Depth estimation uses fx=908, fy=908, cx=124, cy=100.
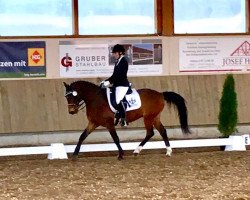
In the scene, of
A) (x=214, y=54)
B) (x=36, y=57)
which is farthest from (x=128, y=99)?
(x=214, y=54)

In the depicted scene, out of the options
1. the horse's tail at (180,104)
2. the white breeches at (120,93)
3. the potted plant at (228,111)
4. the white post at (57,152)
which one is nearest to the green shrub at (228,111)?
the potted plant at (228,111)

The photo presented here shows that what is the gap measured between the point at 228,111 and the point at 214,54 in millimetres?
3516

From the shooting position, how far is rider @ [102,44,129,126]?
13.9 m

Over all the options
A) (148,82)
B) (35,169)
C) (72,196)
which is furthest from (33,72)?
(72,196)

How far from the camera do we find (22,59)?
1783 centimetres

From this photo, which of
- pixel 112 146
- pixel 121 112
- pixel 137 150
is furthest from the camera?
pixel 112 146

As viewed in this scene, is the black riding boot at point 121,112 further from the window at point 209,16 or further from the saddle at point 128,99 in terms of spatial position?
the window at point 209,16

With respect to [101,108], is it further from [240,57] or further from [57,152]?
[240,57]

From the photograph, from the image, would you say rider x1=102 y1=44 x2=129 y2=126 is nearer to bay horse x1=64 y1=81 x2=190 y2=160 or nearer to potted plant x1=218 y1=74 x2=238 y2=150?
bay horse x1=64 y1=81 x2=190 y2=160

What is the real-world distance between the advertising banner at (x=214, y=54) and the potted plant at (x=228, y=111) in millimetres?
3164

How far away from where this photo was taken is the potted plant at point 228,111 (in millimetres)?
15320

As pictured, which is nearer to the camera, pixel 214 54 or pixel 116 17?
pixel 116 17

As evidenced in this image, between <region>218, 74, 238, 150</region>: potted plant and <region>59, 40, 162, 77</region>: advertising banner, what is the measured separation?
3.26 meters

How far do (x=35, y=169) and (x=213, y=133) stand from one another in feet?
19.3
